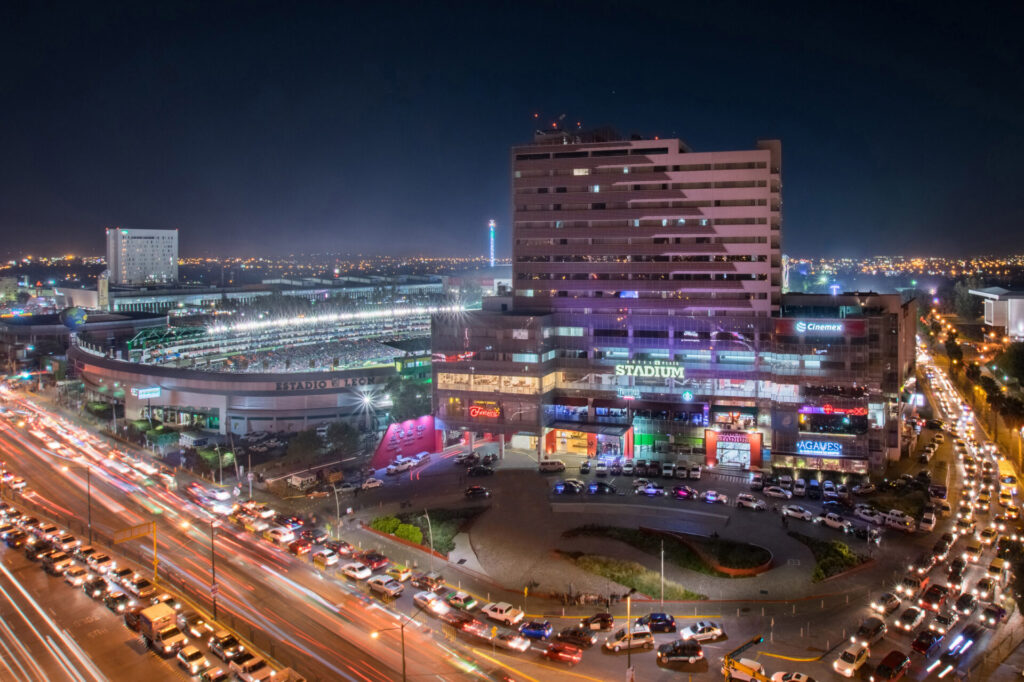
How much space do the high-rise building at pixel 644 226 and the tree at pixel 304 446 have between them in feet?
65.5

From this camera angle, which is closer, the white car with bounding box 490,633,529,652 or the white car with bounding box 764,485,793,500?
the white car with bounding box 490,633,529,652

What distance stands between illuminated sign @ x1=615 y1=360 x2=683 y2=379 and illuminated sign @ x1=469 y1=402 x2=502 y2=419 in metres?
9.70

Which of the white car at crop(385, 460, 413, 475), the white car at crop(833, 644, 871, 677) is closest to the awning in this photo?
the white car at crop(385, 460, 413, 475)

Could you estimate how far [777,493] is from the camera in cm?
4238

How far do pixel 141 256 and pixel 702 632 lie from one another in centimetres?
19064

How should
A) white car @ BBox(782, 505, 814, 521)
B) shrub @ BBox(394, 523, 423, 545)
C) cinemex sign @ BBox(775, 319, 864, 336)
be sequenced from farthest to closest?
1. cinemex sign @ BBox(775, 319, 864, 336)
2. white car @ BBox(782, 505, 814, 521)
3. shrub @ BBox(394, 523, 423, 545)

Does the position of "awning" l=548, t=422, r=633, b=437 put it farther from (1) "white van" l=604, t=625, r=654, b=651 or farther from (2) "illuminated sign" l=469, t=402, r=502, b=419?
(1) "white van" l=604, t=625, r=654, b=651

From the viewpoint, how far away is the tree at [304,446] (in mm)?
50031

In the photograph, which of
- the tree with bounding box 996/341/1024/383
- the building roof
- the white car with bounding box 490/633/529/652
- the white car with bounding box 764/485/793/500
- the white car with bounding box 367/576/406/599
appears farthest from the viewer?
the building roof

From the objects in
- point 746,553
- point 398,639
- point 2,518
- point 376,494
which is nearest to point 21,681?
point 398,639

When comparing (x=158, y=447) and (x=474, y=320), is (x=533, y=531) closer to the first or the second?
(x=474, y=320)

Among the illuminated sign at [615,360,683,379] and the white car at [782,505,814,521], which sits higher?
the illuminated sign at [615,360,683,379]

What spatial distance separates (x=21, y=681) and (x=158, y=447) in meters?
33.7

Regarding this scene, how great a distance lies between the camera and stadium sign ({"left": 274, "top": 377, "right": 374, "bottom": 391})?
60.2 meters
